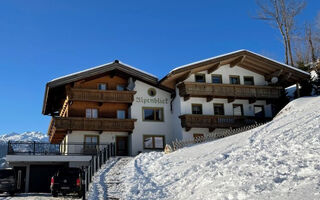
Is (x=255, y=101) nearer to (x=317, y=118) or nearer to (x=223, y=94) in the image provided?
(x=223, y=94)

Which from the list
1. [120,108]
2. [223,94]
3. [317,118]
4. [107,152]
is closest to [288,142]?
[317,118]

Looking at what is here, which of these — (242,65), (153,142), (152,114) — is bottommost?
(153,142)

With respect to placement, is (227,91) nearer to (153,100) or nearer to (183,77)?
(183,77)

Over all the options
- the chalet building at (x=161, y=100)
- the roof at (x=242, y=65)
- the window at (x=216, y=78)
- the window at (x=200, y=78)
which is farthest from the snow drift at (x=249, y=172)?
the window at (x=216, y=78)

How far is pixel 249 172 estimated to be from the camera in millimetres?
11984

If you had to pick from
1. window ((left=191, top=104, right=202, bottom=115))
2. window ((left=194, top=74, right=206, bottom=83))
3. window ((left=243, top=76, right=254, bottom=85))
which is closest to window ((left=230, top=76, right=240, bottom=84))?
window ((left=243, top=76, right=254, bottom=85))

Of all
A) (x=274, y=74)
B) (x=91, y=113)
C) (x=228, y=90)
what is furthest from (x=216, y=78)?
(x=91, y=113)

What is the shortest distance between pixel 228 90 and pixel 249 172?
74.8 feet

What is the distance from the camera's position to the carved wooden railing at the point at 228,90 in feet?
109

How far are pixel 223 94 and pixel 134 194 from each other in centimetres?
2109

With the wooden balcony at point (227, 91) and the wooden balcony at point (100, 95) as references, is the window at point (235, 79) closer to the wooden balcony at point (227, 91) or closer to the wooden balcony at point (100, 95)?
the wooden balcony at point (227, 91)

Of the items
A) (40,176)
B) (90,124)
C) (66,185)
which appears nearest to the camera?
(66,185)

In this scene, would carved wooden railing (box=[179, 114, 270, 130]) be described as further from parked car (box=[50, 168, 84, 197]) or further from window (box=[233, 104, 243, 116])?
parked car (box=[50, 168, 84, 197])

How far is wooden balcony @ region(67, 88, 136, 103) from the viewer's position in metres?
32.2
